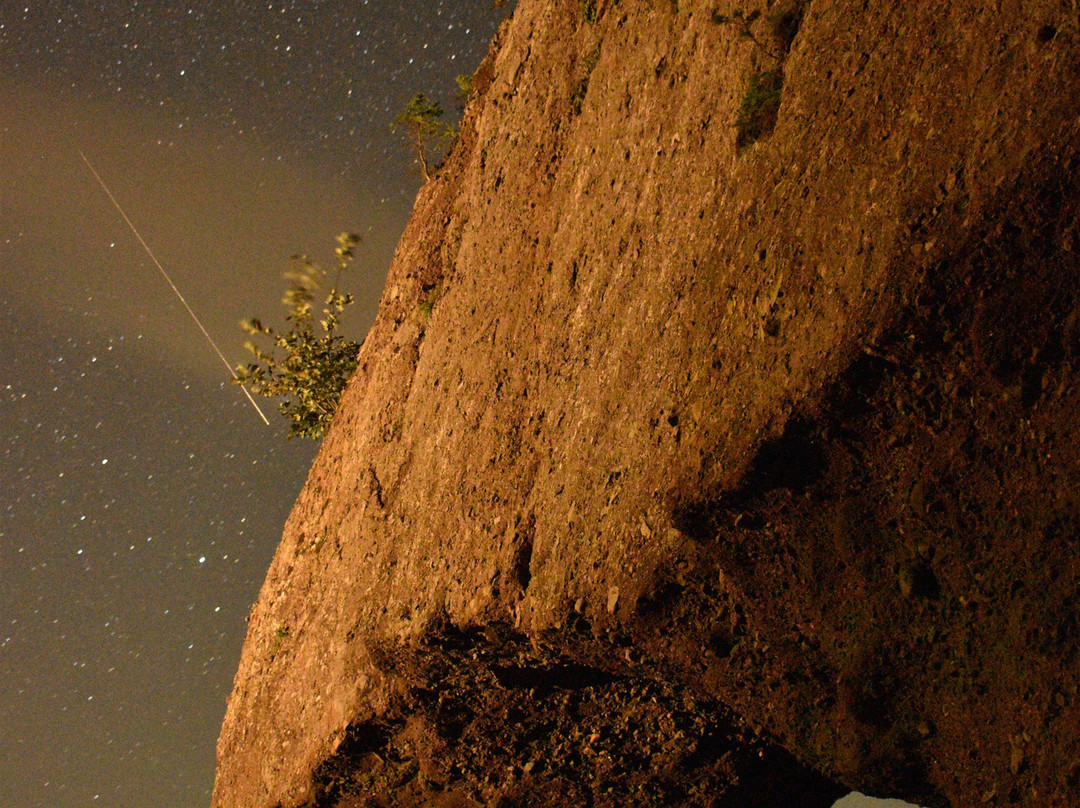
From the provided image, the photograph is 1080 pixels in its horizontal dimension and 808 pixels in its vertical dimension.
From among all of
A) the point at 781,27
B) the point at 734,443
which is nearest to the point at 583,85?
the point at 781,27

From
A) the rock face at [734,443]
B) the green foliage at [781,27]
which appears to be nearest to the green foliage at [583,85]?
the rock face at [734,443]

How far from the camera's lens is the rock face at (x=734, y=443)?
1.75 metres

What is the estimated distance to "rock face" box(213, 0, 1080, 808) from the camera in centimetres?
175

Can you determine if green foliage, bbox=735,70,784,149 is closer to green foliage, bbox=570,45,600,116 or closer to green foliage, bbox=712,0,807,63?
green foliage, bbox=712,0,807,63

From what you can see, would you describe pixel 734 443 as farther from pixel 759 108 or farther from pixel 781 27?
pixel 781 27

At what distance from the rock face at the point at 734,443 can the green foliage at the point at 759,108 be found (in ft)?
0.04

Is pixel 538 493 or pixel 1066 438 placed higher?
pixel 1066 438

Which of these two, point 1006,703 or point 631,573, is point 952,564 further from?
point 631,573

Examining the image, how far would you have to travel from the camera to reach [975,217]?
66.5 inches

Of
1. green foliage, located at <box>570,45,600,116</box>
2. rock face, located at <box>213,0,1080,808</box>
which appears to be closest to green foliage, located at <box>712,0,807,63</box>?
rock face, located at <box>213,0,1080,808</box>

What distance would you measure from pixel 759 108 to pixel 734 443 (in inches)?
38.1

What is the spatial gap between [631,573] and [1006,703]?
3.38ft

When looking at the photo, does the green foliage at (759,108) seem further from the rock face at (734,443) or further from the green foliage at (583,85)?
the green foliage at (583,85)

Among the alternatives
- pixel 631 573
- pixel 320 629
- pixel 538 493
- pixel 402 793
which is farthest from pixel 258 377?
pixel 631 573
